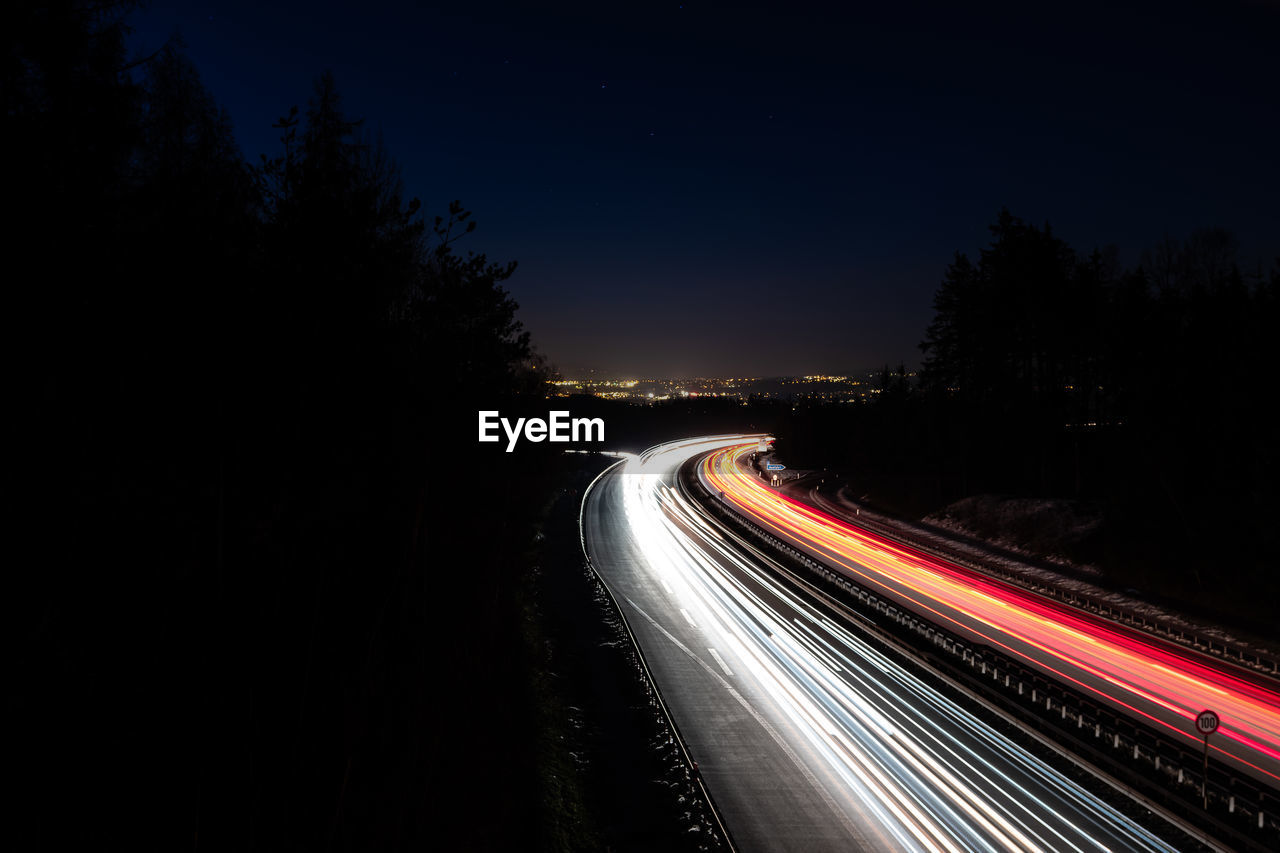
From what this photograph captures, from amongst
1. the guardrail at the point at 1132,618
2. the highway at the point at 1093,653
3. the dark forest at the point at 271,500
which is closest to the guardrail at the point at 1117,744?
the highway at the point at 1093,653

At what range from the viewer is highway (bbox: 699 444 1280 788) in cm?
1427

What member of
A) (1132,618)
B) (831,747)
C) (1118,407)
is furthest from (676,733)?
(1118,407)

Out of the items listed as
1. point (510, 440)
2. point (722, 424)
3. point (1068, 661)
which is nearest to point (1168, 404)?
point (1068, 661)

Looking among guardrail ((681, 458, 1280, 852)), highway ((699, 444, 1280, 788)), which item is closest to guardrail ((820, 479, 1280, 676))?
highway ((699, 444, 1280, 788))

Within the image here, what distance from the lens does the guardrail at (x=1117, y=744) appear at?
1044cm

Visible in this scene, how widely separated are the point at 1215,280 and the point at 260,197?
41601mm

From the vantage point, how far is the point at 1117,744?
504 inches

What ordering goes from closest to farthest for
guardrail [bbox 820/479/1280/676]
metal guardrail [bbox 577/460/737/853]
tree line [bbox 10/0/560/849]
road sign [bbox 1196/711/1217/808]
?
tree line [bbox 10/0/560/849] → metal guardrail [bbox 577/460/737/853] → road sign [bbox 1196/711/1217/808] → guardrail [bbox 820/479/1280/676]

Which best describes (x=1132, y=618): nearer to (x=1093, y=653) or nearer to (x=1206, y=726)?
(x=1093, y=653)

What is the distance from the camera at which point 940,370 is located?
49750 millimetres

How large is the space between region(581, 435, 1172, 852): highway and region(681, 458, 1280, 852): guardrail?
3.05 feet

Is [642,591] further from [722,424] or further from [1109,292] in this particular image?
[722,424]

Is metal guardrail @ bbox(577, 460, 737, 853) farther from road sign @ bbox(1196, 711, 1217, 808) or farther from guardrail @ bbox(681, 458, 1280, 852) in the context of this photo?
road sign @ bbox(1196, 711, 1217, 808)

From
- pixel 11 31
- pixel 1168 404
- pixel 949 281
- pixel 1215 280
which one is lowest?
pixel 1168 404
